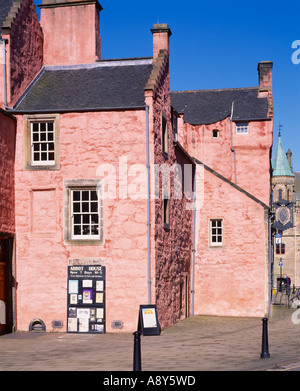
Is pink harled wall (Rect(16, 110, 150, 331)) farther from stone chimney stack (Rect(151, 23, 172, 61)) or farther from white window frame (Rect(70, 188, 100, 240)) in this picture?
stone chimney stack (Rect(151, 23, 172, 61))

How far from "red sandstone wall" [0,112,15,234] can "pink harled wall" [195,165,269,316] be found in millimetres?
10387

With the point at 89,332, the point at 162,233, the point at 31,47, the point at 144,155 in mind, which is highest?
the point at 31,47

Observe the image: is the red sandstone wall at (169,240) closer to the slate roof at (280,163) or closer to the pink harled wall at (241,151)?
the pink harled wall at (241,151)

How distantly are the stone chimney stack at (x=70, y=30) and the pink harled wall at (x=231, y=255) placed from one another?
7.66m

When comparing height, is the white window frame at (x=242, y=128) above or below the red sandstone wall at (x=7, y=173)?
above

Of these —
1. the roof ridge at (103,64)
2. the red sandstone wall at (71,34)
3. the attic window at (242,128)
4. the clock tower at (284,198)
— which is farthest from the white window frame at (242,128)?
the clock tower at (284,198)

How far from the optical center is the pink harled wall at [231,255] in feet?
91.1

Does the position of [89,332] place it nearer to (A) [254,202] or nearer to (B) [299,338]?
(B) [299,338]

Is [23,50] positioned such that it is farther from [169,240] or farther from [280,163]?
[280,163]

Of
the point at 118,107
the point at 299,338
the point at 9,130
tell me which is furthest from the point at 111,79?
the point at 299,338

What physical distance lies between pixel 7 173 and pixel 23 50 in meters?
5.08

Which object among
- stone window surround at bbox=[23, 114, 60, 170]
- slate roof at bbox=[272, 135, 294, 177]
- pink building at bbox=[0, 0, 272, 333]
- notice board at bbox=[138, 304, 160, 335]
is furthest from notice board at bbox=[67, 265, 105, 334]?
slate roof at bbox=[272, 135, 294, 177]

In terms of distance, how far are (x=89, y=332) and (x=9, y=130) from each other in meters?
7.24
